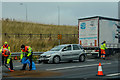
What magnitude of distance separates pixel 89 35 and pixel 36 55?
19.1 ft

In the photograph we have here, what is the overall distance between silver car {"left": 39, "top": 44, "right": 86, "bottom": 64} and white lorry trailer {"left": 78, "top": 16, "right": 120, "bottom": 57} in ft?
10.8

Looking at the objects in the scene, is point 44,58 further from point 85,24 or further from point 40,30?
point 40,30

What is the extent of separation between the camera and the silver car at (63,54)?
704 inches

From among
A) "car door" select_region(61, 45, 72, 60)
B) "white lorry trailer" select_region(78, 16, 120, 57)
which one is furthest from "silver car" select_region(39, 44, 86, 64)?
"white lorry trailer" select_region(78, 16, 120, 57)

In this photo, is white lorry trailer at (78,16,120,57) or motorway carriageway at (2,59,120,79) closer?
motorway carriageway at (2,59,120,79)

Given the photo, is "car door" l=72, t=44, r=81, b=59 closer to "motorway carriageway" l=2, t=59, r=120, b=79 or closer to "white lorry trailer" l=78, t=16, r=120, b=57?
"motorway carriageway" l=2, t=59, r=120, b=79

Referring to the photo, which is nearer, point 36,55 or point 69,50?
point 69,50

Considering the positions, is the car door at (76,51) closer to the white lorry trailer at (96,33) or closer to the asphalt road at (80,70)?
the asphalt road at (80,70)

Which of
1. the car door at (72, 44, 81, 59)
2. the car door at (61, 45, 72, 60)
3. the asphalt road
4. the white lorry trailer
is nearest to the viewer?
the asphalt road

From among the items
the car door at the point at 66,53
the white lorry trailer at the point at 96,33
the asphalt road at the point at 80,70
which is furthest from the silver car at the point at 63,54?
the white lorry trailer at the point at 96,33

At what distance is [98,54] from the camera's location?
73.4ft

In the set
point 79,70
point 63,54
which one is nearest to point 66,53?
point 63,54

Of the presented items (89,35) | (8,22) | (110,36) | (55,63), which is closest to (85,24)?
(89,35)

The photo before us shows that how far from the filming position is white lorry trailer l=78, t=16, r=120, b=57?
2209cm
